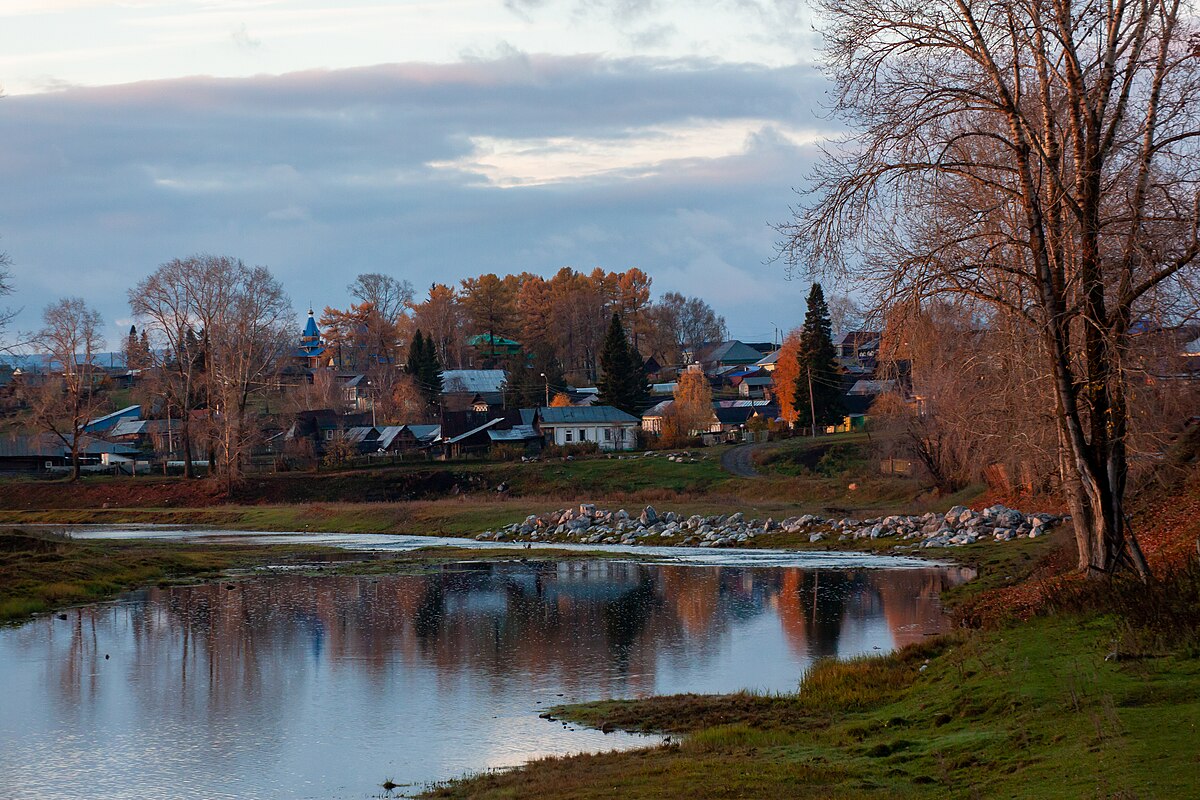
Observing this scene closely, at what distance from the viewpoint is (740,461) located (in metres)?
82.2

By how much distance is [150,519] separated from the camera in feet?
243

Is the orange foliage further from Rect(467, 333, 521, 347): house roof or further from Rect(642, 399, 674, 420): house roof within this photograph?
Rect(467, 333, 521, 347): house roof

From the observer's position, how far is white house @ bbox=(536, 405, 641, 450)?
10288 cm

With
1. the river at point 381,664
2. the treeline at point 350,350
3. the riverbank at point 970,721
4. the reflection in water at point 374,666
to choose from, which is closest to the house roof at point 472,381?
the treeline at point 350,350

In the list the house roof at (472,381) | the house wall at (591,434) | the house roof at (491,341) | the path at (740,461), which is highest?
the house roof at (491,341)

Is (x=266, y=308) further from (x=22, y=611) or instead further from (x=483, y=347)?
(x=483, y=347)

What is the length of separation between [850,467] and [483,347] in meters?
81.6

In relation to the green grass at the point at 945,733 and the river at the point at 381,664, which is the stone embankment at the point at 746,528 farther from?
the green grass at the point at 945,733

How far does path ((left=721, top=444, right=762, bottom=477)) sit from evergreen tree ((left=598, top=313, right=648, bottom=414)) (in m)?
21.7

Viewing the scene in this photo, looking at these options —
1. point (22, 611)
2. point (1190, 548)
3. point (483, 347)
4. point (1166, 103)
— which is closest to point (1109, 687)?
point (1190, 548)

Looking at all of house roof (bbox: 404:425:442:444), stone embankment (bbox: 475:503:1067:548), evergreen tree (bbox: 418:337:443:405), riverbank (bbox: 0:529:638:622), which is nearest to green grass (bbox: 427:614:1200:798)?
riverbank (bbox: 0:529:638:622)

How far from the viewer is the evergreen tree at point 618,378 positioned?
358ft

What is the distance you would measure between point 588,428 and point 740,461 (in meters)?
23.7

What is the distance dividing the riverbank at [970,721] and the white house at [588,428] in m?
83.1
